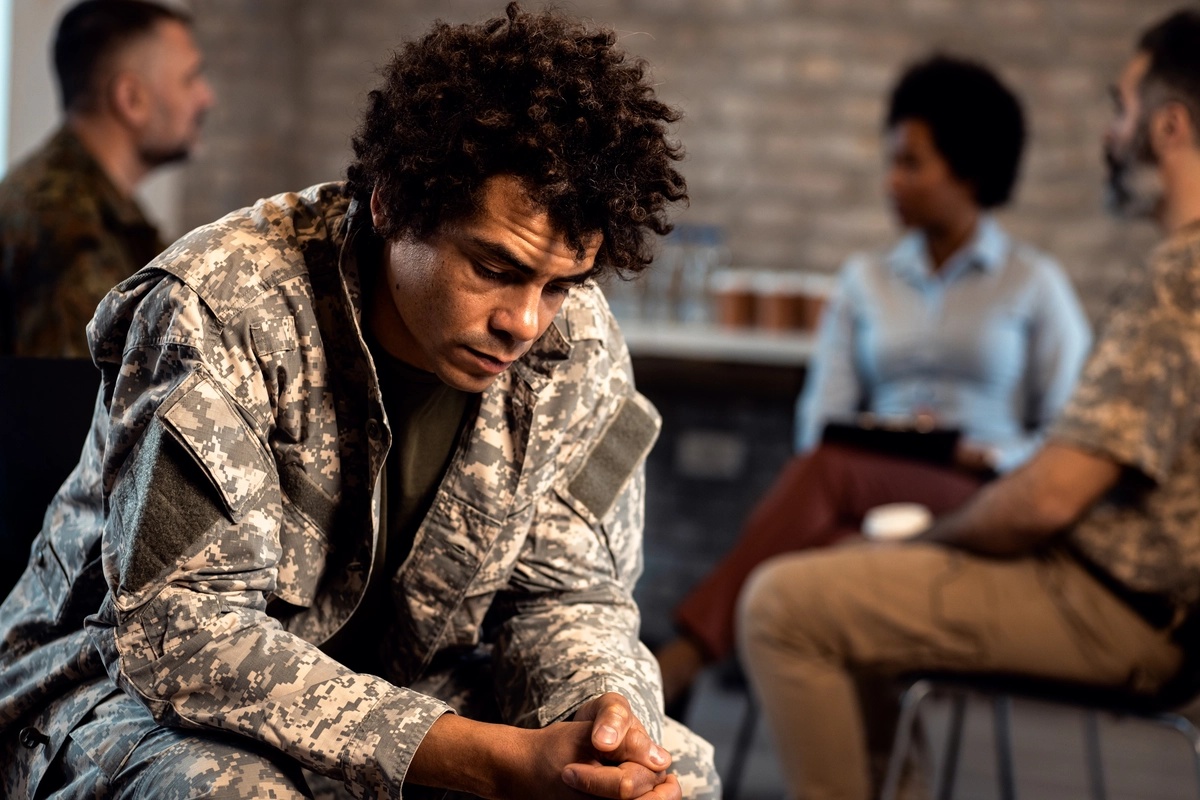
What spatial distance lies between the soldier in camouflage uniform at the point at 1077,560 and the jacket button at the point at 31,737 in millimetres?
1246

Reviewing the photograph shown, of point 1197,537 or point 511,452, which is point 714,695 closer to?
point 1197,537

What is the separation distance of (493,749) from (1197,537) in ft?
4.17

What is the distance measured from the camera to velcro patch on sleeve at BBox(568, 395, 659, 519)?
136cm

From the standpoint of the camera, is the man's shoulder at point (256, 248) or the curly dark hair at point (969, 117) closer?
the man's shoulder at point (256, 248)

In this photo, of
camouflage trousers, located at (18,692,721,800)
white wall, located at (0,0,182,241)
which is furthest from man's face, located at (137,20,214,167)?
camouflage trousers, located at (18,692,721,800)

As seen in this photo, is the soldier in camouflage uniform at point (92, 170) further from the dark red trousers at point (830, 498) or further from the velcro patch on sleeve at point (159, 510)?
the dark red trousers at point (830, 498)

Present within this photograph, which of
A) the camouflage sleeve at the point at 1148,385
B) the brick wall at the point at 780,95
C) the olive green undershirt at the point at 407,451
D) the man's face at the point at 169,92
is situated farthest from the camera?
the brick wall at the point at 780,95

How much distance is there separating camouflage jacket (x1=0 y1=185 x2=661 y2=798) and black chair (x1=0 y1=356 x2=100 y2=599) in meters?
0.15

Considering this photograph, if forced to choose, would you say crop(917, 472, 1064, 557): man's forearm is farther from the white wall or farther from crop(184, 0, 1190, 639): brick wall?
the white wall

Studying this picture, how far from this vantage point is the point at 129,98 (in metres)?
2.61

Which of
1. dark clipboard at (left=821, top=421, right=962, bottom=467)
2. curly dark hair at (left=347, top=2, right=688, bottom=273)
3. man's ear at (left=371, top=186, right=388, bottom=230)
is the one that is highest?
curly dark hair at (left=347, top=2, right=688, bottom=273)

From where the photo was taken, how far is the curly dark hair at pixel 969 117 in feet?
10.1

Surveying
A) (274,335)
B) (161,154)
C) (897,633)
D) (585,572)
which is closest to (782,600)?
(897,633)

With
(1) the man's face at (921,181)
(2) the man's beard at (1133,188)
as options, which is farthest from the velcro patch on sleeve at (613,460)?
(1) the man's face at (921,181)
